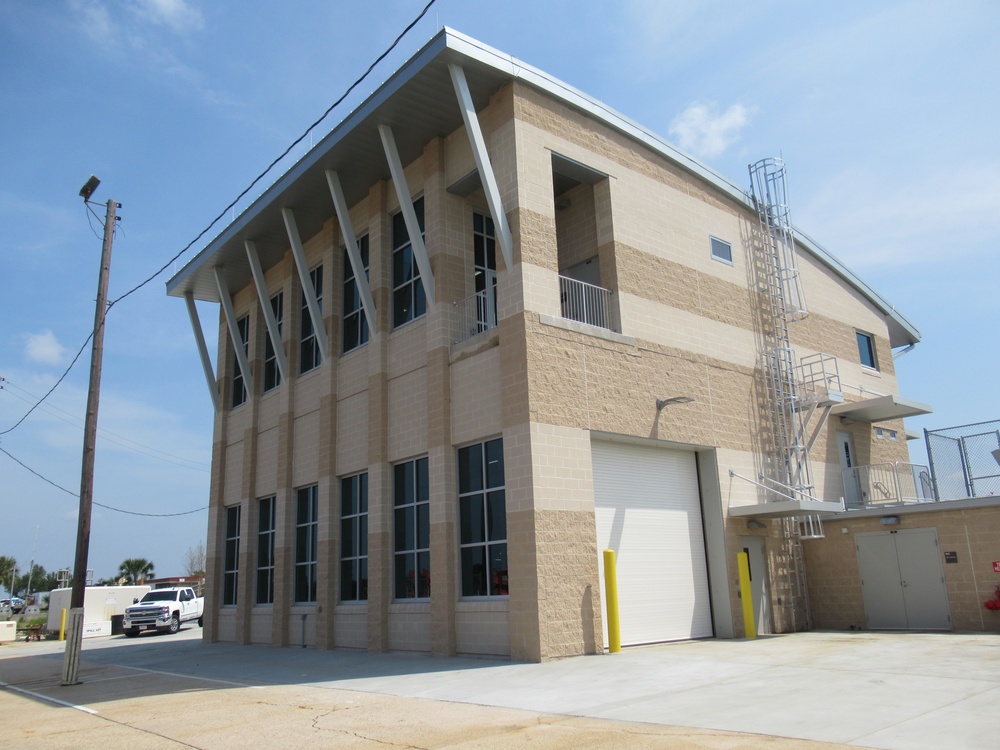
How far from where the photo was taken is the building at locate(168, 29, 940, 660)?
633 inches

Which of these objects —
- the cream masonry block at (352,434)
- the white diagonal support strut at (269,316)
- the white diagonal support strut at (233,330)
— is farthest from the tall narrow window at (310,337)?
the cream masonry block at (352,434)

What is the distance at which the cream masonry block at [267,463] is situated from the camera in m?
25.0

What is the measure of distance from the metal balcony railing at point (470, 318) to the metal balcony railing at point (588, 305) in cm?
165

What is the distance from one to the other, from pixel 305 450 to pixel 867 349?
19.0 m

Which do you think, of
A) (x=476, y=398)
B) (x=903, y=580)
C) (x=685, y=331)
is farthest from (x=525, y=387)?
(x=903, y=580)

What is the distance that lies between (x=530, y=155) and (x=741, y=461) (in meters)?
9.22

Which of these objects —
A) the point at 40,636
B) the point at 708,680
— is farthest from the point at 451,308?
the point at 40,636

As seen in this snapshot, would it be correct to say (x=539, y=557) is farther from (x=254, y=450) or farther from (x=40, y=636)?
(x=40, y=636)

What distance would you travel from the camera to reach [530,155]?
17172mm

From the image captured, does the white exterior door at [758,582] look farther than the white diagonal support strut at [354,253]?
No

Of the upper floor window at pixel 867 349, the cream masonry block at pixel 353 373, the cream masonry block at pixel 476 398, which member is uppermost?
the upper floor window at pixel 867 349

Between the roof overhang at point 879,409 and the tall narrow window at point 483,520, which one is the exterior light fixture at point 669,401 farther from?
the roof overhang at point 879,409

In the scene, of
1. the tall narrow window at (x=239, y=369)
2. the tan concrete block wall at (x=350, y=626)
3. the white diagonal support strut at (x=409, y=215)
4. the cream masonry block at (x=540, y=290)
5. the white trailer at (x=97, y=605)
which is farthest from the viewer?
the white trailer at (x=97, y=605)

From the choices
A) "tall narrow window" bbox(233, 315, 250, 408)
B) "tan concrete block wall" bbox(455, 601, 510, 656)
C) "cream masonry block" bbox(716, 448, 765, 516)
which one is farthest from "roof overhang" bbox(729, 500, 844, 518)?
"tall narrow window" bbox(233, 315, 250, 408)
